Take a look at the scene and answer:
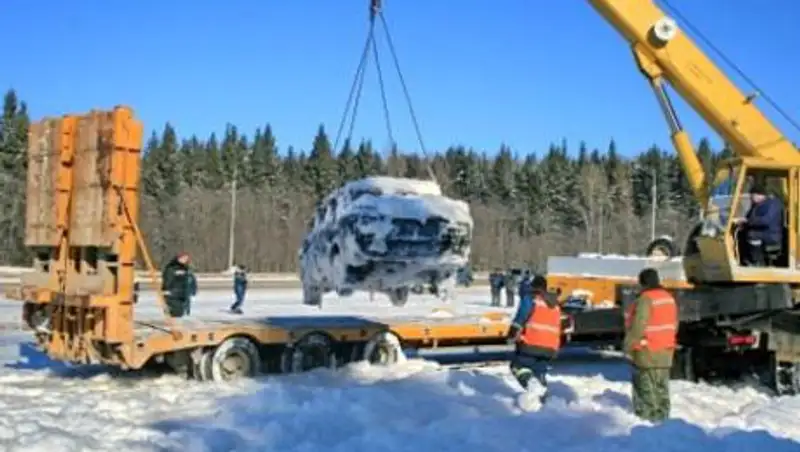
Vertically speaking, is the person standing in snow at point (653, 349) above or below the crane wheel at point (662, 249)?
below

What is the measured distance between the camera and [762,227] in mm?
12062

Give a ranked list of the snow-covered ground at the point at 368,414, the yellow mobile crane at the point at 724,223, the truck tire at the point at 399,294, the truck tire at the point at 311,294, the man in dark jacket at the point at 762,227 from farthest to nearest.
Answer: the truck tire at the point at 311,294 < the truck tire at the point at 399,294 < the yellow mobile crane at the point at 724,223 < the man in dark jacket at the point at 762,227 < the snow-covered ground at the point at 368,414

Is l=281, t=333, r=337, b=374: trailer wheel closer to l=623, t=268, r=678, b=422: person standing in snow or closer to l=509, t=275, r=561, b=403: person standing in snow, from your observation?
l=509, t=275, r=561, b=403: person standing in snow

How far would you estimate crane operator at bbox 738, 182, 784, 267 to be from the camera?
39.4 feet

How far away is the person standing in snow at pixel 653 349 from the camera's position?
958 cm

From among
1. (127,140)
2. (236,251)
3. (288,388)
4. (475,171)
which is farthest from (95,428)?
(475,171)

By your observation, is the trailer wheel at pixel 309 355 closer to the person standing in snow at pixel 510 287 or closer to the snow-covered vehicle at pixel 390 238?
the snow-covered vehicle at pixel 390 238

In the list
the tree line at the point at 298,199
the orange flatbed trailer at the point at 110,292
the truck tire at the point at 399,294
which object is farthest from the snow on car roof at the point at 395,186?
the tree line at the point at 298,199

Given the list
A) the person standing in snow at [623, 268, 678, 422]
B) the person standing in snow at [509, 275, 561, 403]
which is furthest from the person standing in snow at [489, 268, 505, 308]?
the person standing in snow at [623, 268, 678, 422]

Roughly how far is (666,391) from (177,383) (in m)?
5.93

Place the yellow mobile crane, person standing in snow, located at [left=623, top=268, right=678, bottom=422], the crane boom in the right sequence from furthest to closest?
the crane boom < the yellow mobile crane < person standing in snow, located at [left=623, top=268, right=678, bottom=422]

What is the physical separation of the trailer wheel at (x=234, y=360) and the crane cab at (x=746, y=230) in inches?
229

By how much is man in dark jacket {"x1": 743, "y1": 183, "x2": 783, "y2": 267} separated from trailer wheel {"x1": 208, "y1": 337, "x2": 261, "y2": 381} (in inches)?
248

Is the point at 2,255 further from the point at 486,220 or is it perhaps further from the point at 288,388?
the point at 288,388
